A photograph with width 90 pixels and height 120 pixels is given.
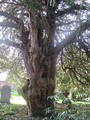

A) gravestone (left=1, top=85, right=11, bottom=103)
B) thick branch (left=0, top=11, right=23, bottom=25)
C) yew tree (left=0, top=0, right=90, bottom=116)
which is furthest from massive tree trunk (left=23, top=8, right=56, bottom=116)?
gravestone (left=1, top=85, right=11, bottom=103)

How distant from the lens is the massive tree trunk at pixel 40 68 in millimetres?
9164

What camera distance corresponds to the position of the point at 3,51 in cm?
1240

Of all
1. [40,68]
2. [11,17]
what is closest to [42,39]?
[40,68]

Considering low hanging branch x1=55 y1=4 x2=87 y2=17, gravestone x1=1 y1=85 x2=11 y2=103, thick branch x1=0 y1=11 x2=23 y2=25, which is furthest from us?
gravestone x1=1 y1=85 x2=11 y2=103

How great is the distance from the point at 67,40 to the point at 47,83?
5.39 ft

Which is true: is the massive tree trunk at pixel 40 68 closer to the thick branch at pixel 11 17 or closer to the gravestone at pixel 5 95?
the thick branch at pixel 11 17

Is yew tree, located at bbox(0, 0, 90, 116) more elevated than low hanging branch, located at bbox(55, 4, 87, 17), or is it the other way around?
low hanging branch, located at bbox(55, 4, 87, 17)

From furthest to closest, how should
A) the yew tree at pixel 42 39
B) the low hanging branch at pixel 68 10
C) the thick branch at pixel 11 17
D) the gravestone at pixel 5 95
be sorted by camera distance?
the gravestone at pixel 5 95 → the thick branch at pixel 11 17 → the yew tree at pixel 42 39 → the low hanging branch at pixel 68 10

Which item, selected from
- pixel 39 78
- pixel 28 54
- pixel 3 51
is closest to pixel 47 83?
pixel 39 78

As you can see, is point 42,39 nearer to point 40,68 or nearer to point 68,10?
point 40,68

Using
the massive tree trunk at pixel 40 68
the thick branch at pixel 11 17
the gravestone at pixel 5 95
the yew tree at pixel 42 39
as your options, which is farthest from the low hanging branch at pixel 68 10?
the gravestone at pixel 5 95

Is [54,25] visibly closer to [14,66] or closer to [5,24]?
[5,24]

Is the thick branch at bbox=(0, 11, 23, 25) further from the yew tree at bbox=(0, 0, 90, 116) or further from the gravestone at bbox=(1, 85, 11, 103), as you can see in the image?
the gravestone at bbox=(1, 85, 11, 103)

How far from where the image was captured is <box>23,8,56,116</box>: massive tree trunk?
30.1 feet
